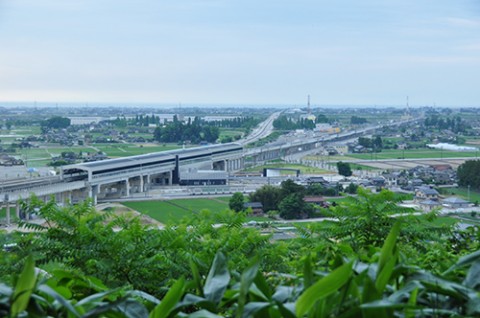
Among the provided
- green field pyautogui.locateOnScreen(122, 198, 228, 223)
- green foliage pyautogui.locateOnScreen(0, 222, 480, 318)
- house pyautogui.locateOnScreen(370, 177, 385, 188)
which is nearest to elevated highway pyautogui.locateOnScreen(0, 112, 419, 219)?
green field pyautogui.locateOnScreen(122, 198, 228, 223)

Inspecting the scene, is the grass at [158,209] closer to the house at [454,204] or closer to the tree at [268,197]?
the tree at [268,197]

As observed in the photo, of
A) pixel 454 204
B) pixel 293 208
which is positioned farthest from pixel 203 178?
pixel 454 204

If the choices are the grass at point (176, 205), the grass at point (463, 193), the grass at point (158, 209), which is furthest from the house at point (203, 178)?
the grass at point (463, 193)

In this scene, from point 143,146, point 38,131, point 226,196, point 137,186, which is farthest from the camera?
point 38,131

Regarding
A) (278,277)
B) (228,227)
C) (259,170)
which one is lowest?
(259,170)

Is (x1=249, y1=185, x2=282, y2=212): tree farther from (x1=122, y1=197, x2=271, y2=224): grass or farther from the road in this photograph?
the road

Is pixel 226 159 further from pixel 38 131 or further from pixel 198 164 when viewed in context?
pixel 38 131

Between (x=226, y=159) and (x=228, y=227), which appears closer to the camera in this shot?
(x=228, y=227)

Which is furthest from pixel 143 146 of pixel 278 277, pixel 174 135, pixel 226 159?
pixel 278 277

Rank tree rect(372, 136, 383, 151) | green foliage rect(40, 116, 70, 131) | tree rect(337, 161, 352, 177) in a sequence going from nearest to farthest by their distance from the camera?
tree rect(337, 161, 352, 177) < tree rect(372, 136, 383, 151) < green foliage rect(40, 116, 70, 131)

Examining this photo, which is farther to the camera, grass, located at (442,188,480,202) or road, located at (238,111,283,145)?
road, located at (238,111,283,145)

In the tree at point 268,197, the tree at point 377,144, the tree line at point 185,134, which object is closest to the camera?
the tree at point 268,197
